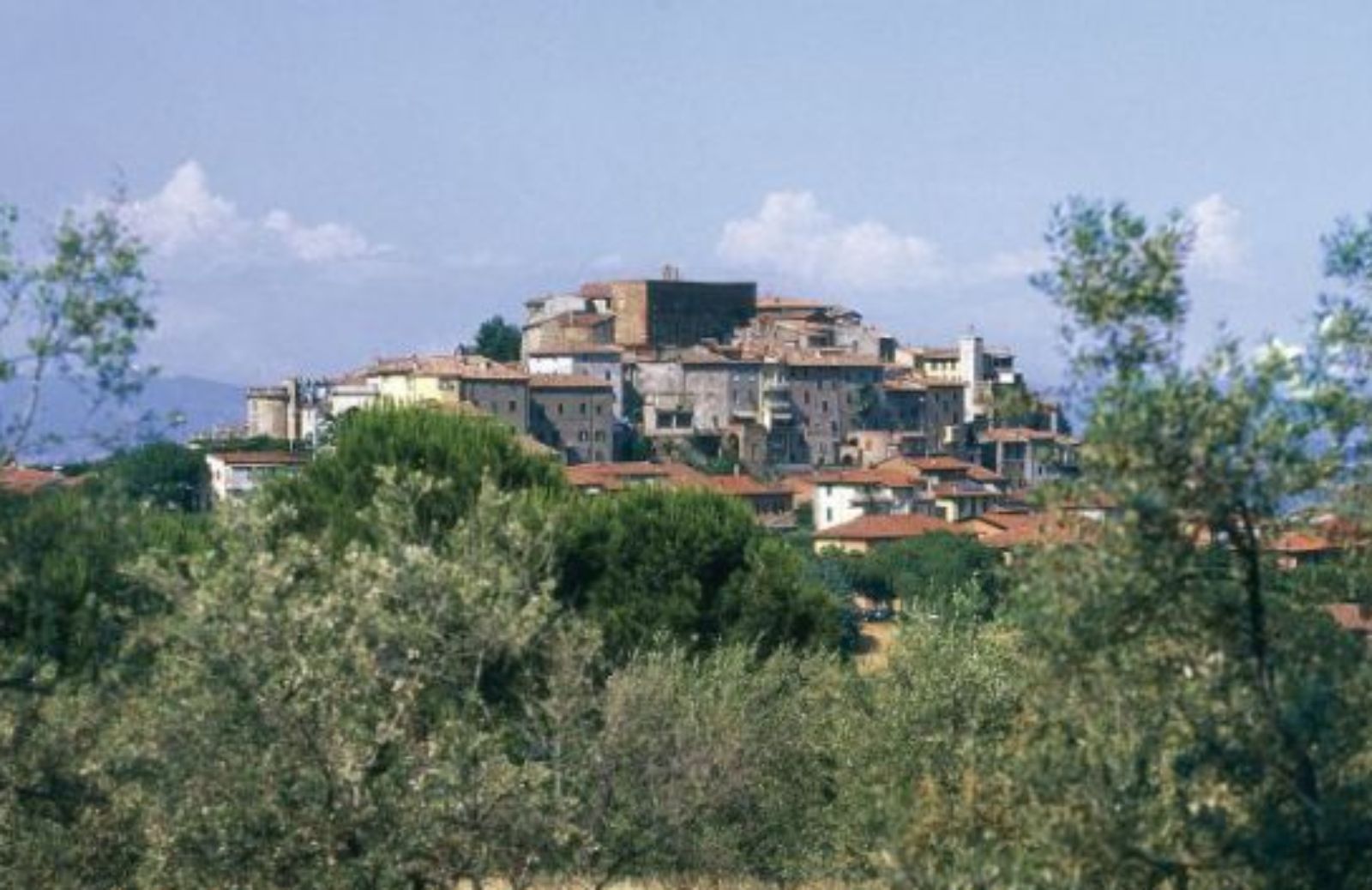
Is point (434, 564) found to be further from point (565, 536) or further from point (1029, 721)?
point (565, 536)

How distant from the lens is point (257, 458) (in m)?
100

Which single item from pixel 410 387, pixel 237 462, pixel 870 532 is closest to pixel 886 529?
pixel 870 532

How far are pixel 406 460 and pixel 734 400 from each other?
316 ft

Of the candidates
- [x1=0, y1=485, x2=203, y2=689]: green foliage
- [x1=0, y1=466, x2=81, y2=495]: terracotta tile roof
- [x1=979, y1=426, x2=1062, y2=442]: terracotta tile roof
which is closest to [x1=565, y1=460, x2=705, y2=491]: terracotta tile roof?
[x1=979, y1=426, x2=1062, y2=442]: terracotta tile roof

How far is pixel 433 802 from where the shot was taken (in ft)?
46.2

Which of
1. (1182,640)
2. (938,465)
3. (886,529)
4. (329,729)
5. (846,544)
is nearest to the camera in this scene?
(1182,640)

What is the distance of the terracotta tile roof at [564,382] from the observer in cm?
12712

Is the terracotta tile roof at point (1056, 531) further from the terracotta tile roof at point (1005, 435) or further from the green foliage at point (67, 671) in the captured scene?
the terracotta tile roof at point (1005, 435)

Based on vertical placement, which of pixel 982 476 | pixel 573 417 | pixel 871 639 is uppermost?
pixel 573 417

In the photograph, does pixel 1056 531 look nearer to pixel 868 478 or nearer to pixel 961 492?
pixel 868 478

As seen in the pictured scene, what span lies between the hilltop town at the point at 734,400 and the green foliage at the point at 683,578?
64.1m

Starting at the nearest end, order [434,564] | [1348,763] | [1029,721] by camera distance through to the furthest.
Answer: [1348,763], [1029,721], [434,564]

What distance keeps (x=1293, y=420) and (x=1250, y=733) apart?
1.32 metres

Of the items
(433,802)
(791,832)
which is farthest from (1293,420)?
(791,832)
